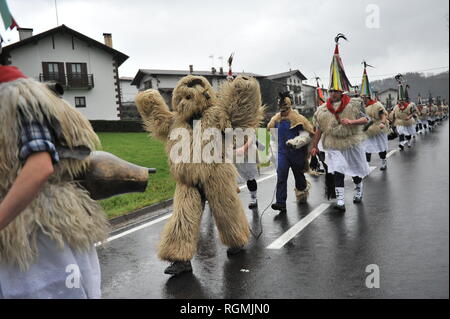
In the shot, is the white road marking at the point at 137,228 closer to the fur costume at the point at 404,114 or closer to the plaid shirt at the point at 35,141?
the plaid shirt at the point at 35,141

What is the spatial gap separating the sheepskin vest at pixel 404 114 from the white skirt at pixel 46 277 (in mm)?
16629

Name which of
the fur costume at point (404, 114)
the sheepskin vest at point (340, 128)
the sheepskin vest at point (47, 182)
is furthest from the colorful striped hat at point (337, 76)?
the fur costume at point (404, 114)

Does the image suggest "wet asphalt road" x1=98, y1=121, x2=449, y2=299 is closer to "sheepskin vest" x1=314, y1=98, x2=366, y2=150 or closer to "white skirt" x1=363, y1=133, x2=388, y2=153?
"sheepskin vest" x1=314, y1=98, x2=366, y2=150

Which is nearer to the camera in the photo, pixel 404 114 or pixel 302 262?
pixel 302 262

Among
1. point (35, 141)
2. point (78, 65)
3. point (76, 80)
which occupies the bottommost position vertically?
point (35, 141)

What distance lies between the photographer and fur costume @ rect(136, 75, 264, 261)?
4.32 metres

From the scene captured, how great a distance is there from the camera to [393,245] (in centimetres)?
490

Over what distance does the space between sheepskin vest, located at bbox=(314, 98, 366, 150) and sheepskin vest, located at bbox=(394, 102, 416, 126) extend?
1044 cm

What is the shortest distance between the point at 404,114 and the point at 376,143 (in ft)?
17.7

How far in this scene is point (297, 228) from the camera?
6.08m

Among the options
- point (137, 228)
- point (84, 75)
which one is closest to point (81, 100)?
point (84, 75)

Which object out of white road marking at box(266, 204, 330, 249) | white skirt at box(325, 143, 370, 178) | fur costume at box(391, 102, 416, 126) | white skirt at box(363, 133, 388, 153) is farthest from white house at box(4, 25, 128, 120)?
white road marking at box(266, 204, 330, 249)

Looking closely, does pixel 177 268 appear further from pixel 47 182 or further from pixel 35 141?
pixel 35 141
